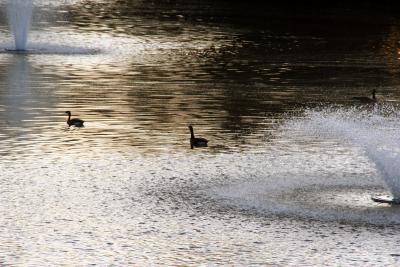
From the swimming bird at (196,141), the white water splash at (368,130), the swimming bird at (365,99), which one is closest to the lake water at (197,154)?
the white water splash at (368,130)

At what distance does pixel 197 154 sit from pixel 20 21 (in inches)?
953

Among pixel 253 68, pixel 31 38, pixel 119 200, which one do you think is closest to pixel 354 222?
pixel 119 200

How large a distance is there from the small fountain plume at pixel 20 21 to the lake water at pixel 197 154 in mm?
603

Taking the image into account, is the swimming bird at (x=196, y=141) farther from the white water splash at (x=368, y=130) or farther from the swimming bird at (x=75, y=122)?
the swimming bird at (x=75, y=122)

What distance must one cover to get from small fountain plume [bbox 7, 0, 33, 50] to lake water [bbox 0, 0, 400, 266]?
0.60 m

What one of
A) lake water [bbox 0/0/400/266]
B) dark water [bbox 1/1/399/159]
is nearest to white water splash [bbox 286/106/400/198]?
lake water [bbox 0/0/400/266]

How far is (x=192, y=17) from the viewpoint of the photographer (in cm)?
5888

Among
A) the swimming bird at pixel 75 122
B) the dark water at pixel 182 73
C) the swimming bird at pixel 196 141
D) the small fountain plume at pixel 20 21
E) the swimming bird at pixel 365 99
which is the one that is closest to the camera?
the swimming bird at pixel 196 141

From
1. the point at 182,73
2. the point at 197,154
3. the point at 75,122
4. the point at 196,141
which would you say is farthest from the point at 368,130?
the point at 182,73

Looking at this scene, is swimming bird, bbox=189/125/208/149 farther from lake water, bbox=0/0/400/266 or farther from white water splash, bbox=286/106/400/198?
white water splash, bbox=286/106/400/198

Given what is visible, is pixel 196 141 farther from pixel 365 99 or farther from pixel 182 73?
pixel 182 73

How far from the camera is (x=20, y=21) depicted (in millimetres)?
45281

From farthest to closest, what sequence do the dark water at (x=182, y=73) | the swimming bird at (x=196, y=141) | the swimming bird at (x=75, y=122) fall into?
the dark water at (x=182, y=73) < the swimming bird at (x=75, y=122) < the swimming bird at (x=196, y=141)

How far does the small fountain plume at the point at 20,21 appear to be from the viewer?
4219 cm
